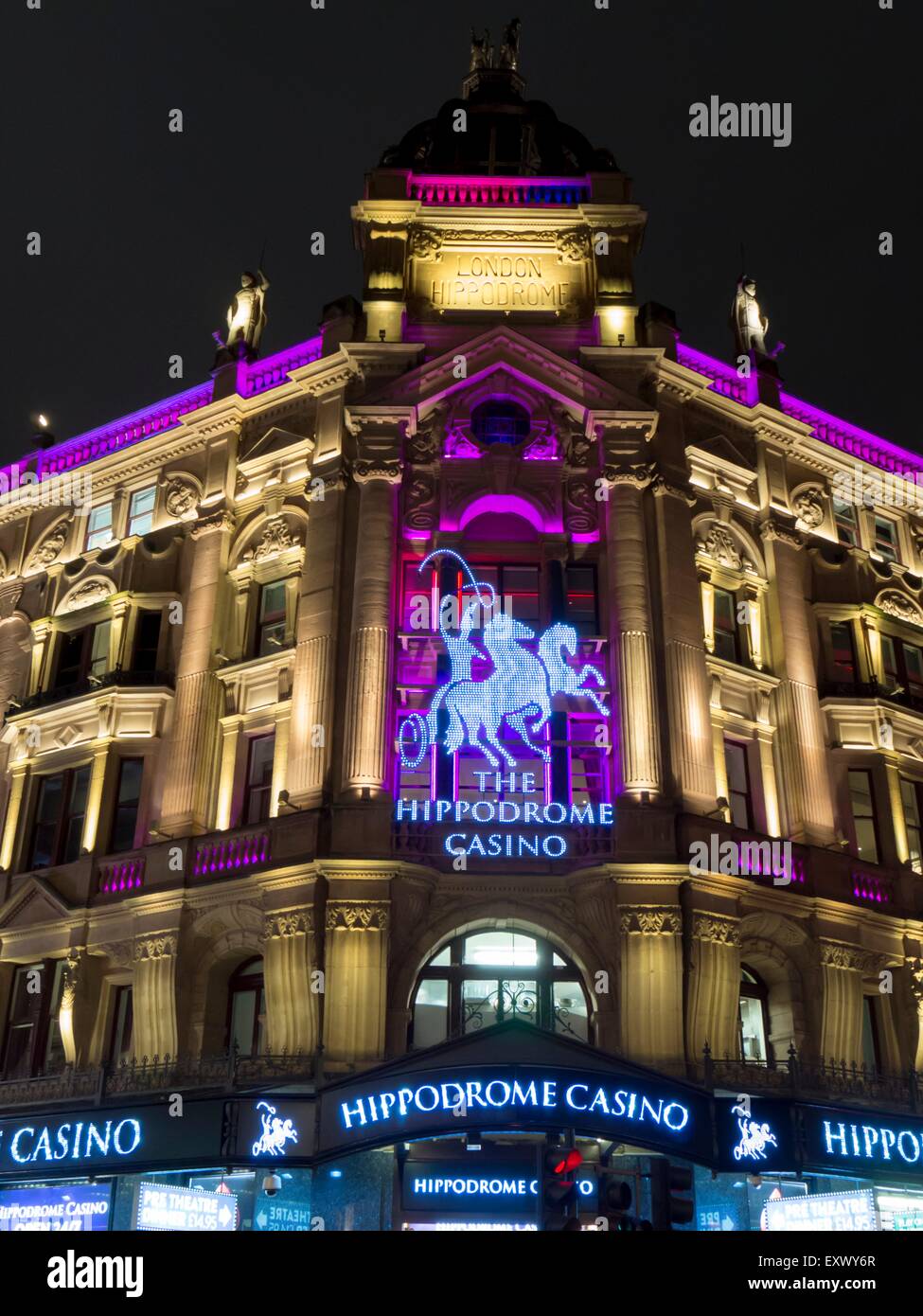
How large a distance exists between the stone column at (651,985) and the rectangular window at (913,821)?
995 centimetres

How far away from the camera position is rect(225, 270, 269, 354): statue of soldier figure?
125 ft

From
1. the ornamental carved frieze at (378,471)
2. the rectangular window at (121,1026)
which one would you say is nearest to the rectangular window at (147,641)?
the ornamental carved frieze at (378,471)

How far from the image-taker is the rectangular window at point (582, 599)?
3119 centimetres

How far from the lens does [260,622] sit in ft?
111

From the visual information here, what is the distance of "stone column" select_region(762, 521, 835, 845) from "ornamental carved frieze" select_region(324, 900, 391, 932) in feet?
35.6

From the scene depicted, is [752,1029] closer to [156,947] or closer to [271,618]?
[156,947]

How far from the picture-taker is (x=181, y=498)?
120 ft

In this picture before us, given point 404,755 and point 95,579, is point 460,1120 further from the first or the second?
point 95,579

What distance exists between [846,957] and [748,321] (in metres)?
20.0

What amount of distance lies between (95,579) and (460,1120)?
71.2 feet

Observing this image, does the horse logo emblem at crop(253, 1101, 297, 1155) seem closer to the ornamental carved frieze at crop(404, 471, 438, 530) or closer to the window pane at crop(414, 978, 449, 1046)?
the window pane at crop(414, 978, 449, 1046)

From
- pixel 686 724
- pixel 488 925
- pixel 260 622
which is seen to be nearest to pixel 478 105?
pixel 260 622

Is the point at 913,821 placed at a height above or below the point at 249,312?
below

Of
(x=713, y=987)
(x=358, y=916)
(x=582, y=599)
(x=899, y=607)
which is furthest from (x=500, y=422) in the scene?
(x=713, y=987)
